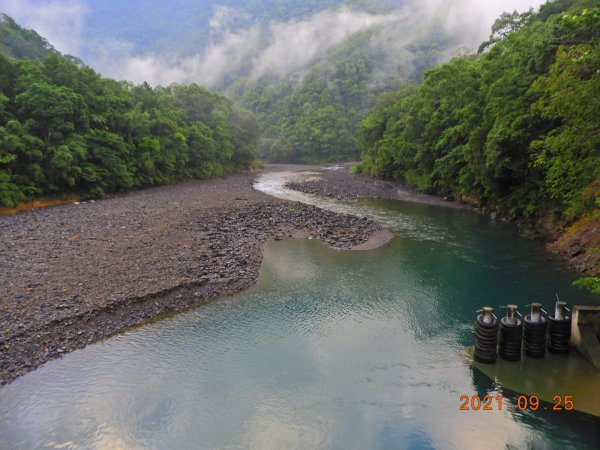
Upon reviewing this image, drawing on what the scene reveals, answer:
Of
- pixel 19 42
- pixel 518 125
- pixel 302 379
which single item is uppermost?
pixel 19 42

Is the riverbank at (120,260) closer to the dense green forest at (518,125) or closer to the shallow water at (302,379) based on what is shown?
the shallow water at (302,379)

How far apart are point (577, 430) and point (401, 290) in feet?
31.7

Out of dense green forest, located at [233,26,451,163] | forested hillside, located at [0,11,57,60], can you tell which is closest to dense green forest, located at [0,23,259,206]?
forested hillside, located at [0,11,57,60]

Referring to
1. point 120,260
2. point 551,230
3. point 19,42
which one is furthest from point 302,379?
point 19,42

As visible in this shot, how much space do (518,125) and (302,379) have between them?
2240 centimetres

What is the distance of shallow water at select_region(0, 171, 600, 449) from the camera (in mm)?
9992
